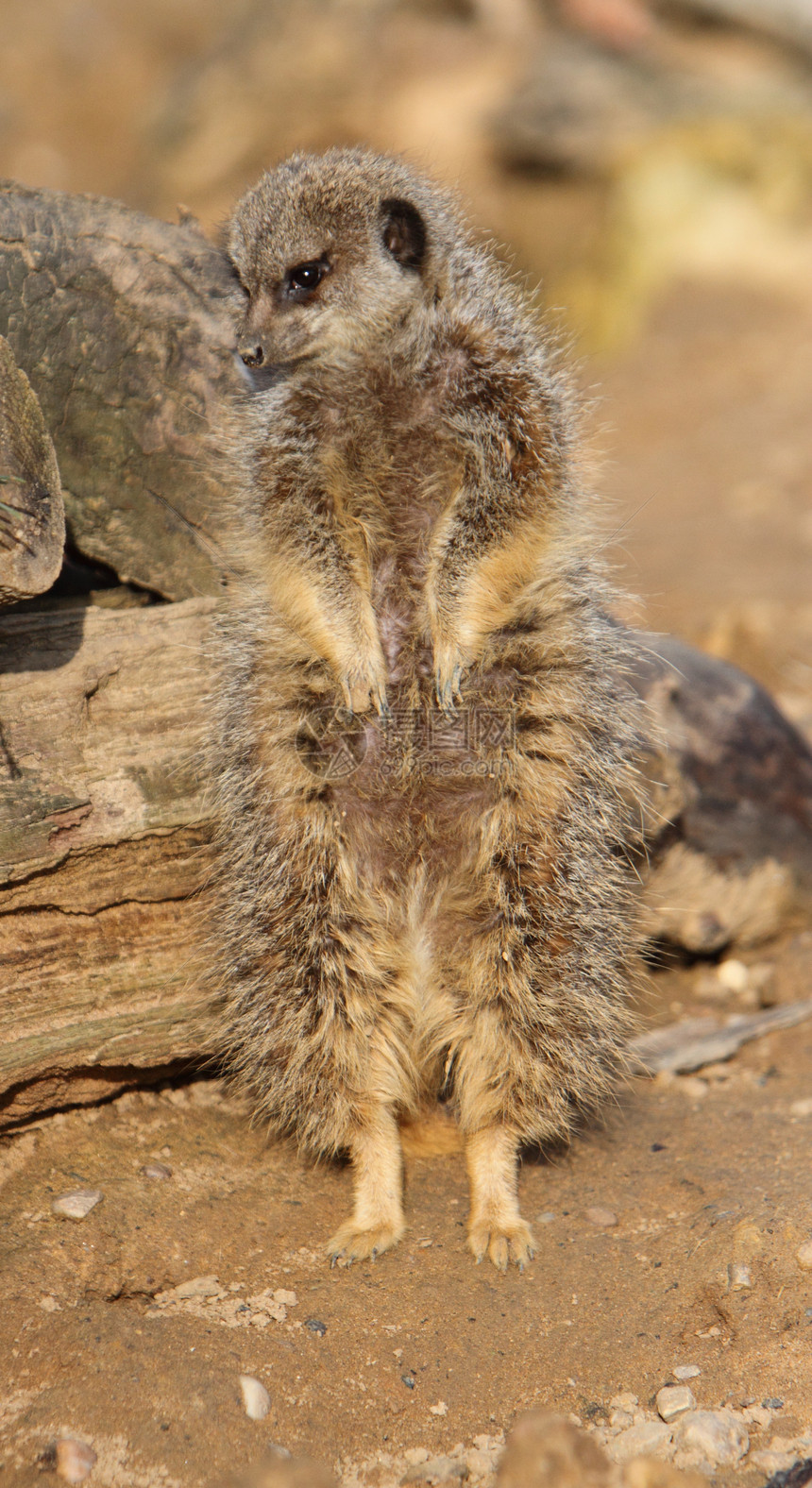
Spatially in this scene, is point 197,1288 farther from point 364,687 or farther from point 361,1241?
point 364,687

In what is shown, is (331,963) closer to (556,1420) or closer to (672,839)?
(556,1420)

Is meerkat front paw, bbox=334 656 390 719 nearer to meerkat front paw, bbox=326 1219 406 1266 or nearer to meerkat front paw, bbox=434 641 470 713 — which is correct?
meerkat front paw, bbox=434 641 470 713

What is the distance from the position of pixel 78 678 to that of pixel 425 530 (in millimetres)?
901

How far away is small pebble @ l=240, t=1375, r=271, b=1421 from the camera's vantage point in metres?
2.03

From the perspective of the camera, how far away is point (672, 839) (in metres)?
3.59

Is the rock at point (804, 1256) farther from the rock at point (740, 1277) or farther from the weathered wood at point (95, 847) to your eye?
the weathered wood at point (95, 847)

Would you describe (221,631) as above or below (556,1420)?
above

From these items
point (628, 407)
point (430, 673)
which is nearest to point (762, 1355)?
point (430, 673)

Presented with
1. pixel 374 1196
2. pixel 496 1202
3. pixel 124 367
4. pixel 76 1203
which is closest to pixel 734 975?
pixel 496 1202

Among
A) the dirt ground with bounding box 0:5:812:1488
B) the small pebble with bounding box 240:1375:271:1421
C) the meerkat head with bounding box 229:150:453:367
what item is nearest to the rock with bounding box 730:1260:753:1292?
the dirt ground with bounding box 0:5:812:1488

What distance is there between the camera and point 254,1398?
81.2 inches

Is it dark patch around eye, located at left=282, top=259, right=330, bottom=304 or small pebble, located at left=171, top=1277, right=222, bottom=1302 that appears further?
dark patch around eye, located at left=282, top=259, right=330, bottom=304

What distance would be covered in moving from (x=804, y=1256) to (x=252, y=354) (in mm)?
2303

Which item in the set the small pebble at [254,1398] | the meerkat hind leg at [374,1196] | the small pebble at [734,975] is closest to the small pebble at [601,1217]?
the meerkat hind leg at [374,1196]
